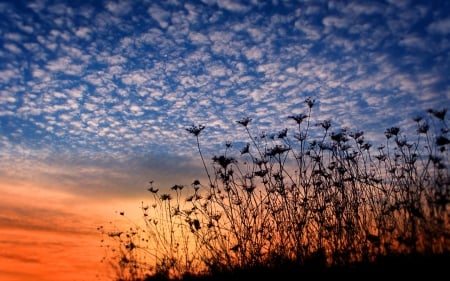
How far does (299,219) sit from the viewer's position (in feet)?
24.5

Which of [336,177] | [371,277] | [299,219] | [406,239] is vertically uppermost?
[336,177]

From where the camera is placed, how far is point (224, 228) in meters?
7.82

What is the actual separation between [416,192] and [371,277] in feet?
5.56

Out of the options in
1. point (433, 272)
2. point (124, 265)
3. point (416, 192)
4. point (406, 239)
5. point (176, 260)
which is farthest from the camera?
point (124, 265)

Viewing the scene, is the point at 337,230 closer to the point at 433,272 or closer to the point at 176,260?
the point at 433,272

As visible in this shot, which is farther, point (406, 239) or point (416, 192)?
point (416, 192)

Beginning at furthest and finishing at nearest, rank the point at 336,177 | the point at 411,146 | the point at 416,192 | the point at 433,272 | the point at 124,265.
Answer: the point at 124,265 < the point at 336,177 < the point at 411,146 < the point at 416,192 < the point at 433,272

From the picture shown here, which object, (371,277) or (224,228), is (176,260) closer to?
(224,228)

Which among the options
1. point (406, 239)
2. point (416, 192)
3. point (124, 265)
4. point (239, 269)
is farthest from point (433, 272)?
point (124, 265)

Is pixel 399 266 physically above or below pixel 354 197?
below

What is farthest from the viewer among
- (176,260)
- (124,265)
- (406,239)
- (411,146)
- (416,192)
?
(124,265)

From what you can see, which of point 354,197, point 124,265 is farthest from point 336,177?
point 124,265

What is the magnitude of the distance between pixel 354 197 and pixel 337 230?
682 mm

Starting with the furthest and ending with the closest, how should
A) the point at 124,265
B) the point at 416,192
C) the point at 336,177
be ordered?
1. the point at 124,265
2. the point at 336,177
3. the point at 416,192
